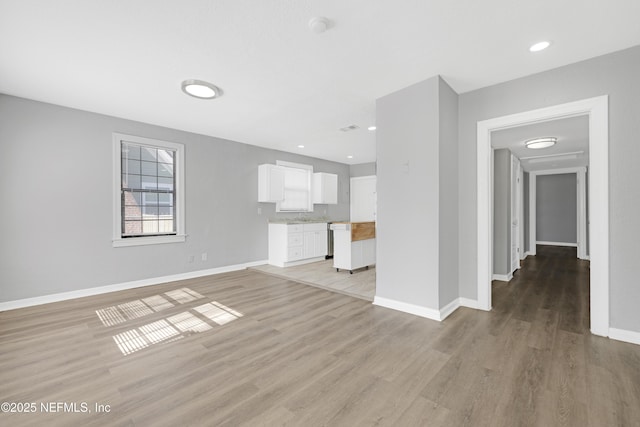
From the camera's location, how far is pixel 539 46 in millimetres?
2383

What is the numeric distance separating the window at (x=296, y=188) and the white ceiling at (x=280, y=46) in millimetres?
2942

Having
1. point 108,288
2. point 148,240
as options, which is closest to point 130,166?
point 148,240

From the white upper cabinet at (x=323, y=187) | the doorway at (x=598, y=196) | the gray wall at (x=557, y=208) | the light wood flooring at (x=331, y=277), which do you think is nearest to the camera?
the doorway at (x=598, y=196)

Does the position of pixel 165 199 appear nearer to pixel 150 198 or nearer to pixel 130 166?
pixel 150 198

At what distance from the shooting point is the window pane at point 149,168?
14.8 ft

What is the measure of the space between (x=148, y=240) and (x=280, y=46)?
371 cm

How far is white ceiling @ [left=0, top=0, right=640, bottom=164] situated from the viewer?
77.6 inches

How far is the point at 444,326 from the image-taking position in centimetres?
275

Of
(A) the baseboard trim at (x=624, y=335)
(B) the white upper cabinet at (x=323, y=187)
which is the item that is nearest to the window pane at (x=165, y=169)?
(B) the white upper cabinet at (x=323, y=187)

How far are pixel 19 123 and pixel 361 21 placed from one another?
4.33 meters

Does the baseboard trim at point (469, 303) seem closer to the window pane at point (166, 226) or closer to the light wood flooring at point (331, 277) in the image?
the light wood flooring at point (331, 277)

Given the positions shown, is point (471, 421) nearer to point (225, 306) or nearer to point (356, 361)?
point (356, 361)

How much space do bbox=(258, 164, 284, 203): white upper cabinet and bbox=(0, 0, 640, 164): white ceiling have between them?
2.22 metres

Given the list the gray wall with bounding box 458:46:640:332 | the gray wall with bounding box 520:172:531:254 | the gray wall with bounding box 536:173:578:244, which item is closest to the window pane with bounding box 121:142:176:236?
the gray wall with bounding box 458:46:640:332
